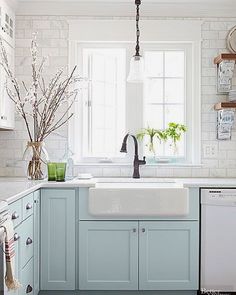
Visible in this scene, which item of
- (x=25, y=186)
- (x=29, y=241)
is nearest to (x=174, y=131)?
(x=25, y=186)

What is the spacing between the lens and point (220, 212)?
3238mm

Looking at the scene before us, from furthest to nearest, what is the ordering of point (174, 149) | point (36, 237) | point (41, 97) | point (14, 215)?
1. point (174, 149)
2. point (41, 97)
3. point (36, 237)
4. point (14, 215)

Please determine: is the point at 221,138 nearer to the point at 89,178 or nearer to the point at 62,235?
the point at 89,178

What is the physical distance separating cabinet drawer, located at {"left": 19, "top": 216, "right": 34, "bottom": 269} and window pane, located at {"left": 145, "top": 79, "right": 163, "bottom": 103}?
1632mm

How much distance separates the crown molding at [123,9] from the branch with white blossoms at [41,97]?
294mm

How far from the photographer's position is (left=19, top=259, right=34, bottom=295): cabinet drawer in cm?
274

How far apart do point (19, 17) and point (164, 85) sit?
1.39 metres

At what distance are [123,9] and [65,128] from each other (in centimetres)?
114

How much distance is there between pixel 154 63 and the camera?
400 centimetres

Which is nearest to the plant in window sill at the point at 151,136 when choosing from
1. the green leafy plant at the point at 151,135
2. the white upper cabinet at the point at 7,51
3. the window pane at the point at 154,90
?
the green leafy plant at the point at 151,135

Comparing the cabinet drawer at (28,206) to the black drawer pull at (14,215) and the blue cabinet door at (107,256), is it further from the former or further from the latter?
Result: the blue cabinet door at (107,256)

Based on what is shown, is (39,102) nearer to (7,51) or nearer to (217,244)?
(7,51)

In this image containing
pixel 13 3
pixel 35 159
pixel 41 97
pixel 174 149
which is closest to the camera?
pixel 35 159

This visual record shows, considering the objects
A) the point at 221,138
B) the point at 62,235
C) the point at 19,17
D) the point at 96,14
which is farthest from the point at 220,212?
the point at 19,17
